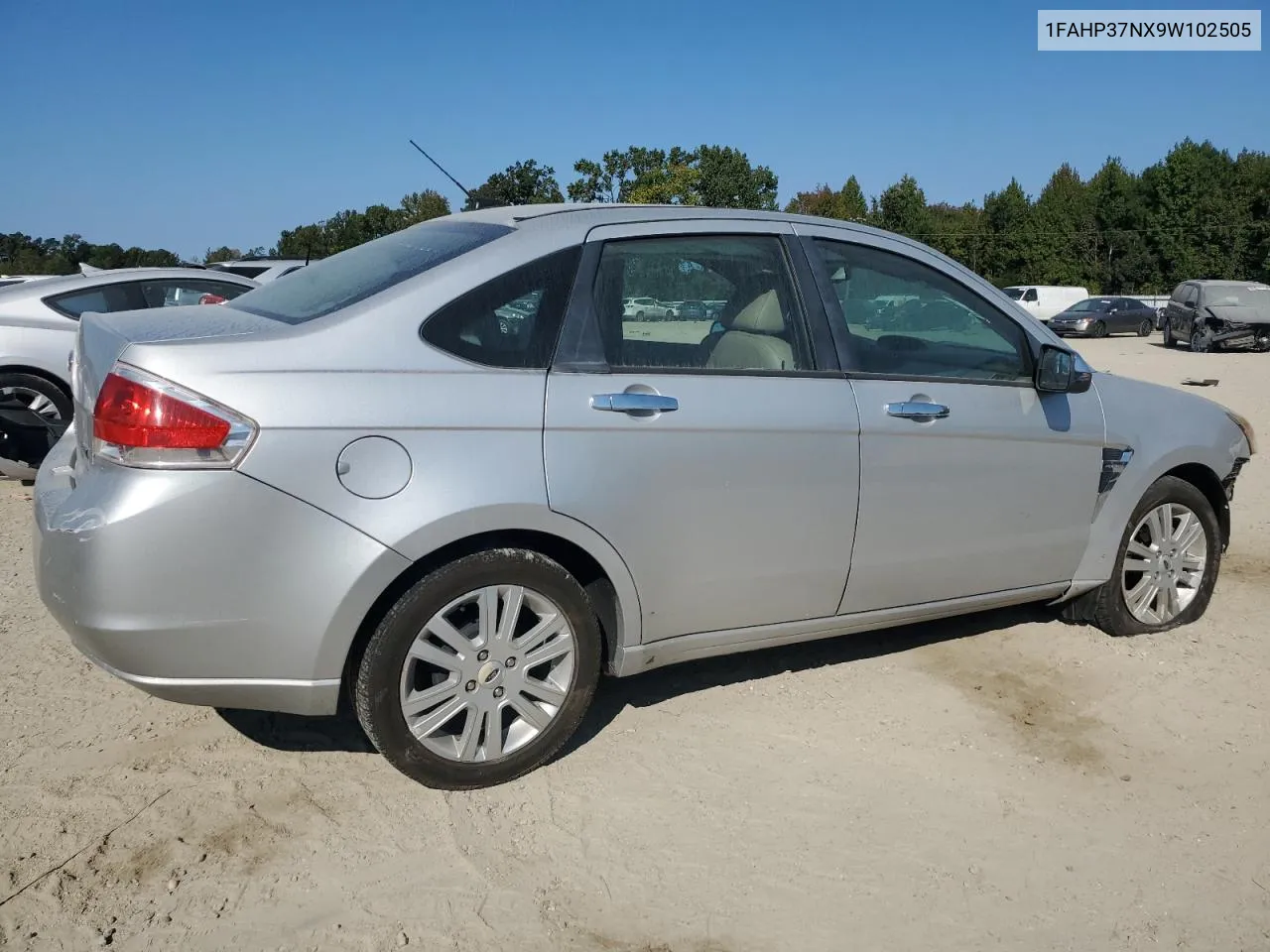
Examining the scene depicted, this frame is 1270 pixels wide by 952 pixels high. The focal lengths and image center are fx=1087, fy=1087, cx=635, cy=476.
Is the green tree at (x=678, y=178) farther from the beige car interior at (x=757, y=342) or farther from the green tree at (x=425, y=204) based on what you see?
the beige car interior at (x=757, y=342)

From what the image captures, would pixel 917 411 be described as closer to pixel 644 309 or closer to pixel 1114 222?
pixel 644 309

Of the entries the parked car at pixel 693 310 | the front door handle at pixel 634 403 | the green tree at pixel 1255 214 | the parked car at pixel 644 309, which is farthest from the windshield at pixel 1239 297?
the green tree at pixel 1255 214

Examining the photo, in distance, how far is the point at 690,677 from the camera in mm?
4391

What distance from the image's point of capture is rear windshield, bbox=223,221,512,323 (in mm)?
3377

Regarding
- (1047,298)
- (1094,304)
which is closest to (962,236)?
(1047,298)

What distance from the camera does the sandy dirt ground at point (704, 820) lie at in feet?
9.15

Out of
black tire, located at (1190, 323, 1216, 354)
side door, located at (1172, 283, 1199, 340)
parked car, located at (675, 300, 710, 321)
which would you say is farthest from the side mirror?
side door, located at (1172, 283, 1199, 340)

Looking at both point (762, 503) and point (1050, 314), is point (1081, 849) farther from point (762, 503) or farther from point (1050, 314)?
point (1050, 314)

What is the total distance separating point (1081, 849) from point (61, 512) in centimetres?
309

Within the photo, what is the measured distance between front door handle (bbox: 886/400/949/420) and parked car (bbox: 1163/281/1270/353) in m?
25.3

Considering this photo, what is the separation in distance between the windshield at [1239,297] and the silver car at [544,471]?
25126 millimetres

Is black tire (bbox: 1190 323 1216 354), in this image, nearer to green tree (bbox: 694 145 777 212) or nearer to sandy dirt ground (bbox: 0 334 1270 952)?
sandy dirt ground (bbox: 0 334 1270 952)

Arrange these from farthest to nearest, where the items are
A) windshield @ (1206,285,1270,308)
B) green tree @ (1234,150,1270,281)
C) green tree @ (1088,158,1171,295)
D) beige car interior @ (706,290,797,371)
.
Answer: green tree @ (1088,158,1171,295) → green tree @ (1234,150,1270,281) → windshield @ (1206,285,1270,308) → beige car interior @ (706,290,797,371)

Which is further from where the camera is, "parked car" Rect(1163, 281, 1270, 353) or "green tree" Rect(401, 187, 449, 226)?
"green tree" Rect(401, 187, 449, 226)
